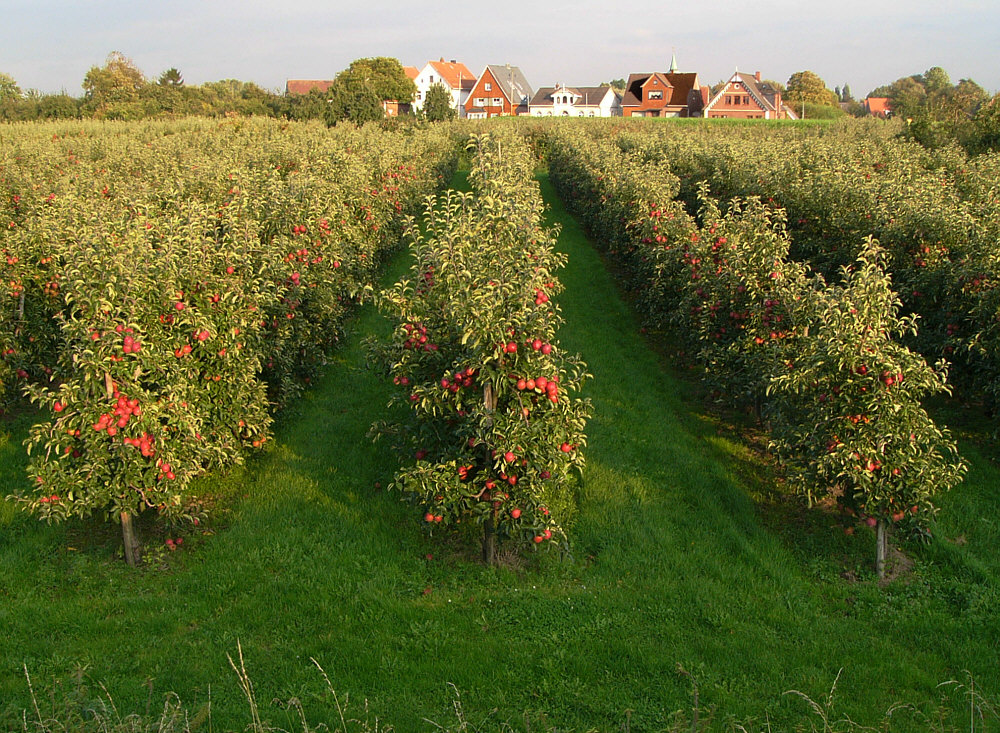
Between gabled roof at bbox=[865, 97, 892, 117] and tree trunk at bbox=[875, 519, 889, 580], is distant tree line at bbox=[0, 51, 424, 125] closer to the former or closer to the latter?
tree trunk at bbox=[875, 519, 889, 580]

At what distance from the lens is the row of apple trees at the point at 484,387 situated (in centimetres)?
593

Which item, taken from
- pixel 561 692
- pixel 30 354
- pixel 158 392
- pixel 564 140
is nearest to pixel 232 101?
pixel 564 140

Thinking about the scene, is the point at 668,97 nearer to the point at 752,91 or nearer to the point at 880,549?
the point at 752,91

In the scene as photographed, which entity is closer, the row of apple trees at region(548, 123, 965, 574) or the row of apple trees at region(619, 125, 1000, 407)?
the row of apple trees at region(548, 123, 965, 574)

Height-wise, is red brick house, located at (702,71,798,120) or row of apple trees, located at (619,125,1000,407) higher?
red brick house, located at (702,71,798,120)

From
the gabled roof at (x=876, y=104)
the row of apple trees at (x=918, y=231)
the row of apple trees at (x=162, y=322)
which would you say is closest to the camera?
the row of apple trees at (x=162, y=322)

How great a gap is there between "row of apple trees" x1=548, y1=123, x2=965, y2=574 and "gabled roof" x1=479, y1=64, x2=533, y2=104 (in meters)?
73.9

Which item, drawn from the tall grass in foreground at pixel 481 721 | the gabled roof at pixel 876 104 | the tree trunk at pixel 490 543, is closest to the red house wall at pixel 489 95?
the gabled roof at pixel 876 104

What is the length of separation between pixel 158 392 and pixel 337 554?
231cm

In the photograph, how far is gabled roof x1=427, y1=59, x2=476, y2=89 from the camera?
9075 centimetres

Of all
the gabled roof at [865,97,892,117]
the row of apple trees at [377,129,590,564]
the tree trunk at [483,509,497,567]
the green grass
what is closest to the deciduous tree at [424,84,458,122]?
the green grass

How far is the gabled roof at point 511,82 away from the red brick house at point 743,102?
2303cm

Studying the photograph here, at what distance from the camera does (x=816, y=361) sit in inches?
257

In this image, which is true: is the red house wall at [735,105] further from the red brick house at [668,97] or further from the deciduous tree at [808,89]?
the deciduous tree at [808,89]
